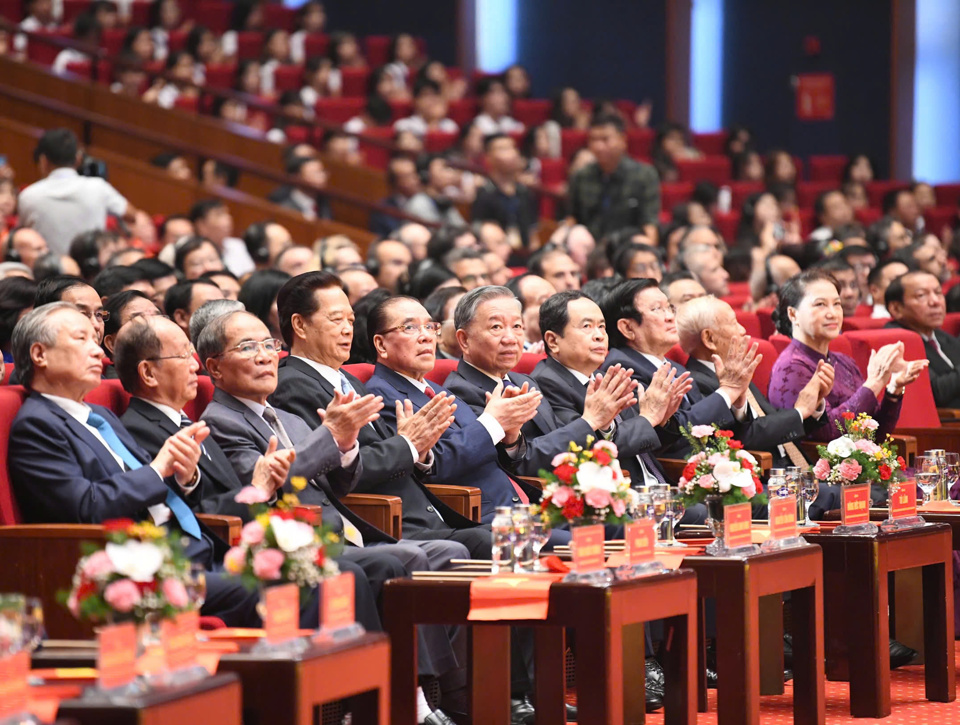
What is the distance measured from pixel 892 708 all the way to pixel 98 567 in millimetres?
2103

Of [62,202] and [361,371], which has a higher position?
[62,202]

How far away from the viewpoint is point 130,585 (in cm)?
206

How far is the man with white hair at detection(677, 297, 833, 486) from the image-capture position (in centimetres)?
423

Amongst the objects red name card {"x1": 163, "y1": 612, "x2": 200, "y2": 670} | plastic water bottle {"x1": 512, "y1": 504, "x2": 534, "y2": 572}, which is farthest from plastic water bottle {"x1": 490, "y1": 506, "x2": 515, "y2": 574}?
red name card {"x1": 163, "y1": 612, "x2": 200, "y2": 670}

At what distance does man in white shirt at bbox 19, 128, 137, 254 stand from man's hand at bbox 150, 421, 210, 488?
3753mm

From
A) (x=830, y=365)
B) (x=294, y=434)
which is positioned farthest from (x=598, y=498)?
(x=830, y=365)

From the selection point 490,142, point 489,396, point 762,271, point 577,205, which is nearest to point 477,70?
point 490,142

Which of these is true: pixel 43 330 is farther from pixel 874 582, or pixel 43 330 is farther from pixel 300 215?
pixel 300 215

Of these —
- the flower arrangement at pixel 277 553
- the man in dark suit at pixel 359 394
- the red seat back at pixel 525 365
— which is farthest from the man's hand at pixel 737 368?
the flower arrangement at pixel 277 553

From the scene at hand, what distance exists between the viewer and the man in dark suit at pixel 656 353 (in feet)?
13.6

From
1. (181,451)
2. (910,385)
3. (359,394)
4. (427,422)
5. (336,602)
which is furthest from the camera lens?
(910,385)

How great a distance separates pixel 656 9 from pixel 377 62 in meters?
2.29

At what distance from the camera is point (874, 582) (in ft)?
11.0

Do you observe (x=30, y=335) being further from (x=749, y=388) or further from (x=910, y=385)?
(x=910, y=385)
